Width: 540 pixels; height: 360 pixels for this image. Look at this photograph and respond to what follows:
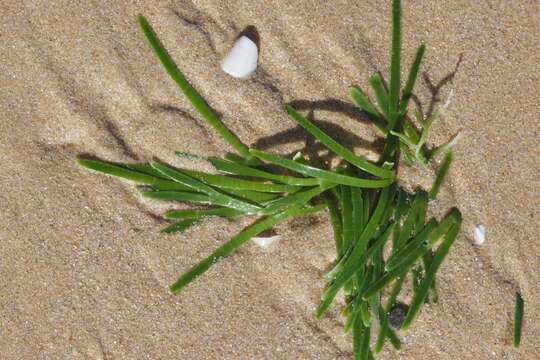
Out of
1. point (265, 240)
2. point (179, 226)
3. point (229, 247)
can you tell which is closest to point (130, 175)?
point (179, 226)

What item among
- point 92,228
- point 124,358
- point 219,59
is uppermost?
point 219,59

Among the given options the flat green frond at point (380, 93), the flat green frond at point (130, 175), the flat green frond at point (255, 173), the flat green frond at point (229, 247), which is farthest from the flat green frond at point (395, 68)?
the flat green frond at point (130, 175)

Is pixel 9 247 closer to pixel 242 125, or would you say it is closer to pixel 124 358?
pixel 124 358

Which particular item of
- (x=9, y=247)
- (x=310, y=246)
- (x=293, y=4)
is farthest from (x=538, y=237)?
(x=9, y=247)

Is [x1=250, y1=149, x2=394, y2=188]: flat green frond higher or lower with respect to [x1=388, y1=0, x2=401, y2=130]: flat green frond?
lower

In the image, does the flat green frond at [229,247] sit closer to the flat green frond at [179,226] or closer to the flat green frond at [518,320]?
the flat green frond at [179,226]

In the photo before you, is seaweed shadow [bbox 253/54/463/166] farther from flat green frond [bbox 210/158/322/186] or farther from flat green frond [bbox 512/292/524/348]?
flat green frond [bbox 512/292/524/348]

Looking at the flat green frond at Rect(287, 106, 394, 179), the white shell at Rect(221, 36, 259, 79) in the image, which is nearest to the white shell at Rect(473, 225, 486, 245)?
the flat green frond at Rect(287, 106, 394, 179)

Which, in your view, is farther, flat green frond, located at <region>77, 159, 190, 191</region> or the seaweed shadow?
the seaweed shadow
